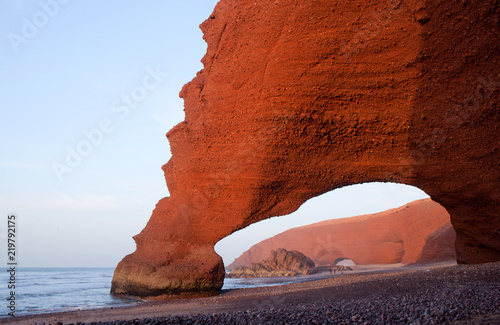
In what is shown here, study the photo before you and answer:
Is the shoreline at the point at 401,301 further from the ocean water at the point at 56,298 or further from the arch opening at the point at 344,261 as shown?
the arch opening at the point at 344,261

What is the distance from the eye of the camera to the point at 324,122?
31.5ft

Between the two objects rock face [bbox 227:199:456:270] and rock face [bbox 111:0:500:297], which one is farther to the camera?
rock face [bbox 227:199:456:270]

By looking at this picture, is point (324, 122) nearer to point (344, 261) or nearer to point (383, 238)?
point (383, 238)

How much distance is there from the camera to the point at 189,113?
40.2 feet

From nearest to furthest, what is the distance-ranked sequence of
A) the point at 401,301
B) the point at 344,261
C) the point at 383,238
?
the point at 401,301 < the point at 383,238 < the point at 344,261

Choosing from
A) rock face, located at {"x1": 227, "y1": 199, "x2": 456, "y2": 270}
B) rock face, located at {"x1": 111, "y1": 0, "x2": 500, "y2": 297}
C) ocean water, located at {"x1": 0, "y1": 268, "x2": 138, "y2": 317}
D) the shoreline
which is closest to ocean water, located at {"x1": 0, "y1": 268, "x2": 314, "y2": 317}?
ocean water, located at {"x1": 0, "y1": 268, "x2": 138, "y2": 317}

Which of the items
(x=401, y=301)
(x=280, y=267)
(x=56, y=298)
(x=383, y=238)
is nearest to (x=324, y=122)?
(x=401, y=301)

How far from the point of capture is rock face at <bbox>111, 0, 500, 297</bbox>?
855 cm

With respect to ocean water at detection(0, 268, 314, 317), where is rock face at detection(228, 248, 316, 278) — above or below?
below

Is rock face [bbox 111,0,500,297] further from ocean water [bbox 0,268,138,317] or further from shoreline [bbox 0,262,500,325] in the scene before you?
shoreline [bbox 0,262,500,325]

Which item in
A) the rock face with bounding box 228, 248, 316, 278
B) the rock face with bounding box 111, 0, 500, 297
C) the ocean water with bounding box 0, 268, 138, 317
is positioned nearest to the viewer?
the rock face with bounding box 111, 0, 500, 297

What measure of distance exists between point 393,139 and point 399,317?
6.41 m

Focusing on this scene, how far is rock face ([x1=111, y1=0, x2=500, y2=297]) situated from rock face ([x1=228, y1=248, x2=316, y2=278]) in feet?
51.5

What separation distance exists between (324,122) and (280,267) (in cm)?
1984
